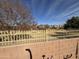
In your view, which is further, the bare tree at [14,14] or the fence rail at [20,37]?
the bare tree at [14,14]

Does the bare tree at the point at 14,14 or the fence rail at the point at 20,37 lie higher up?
the bare tree at the point at 14,14

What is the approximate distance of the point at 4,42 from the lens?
17.9 ft

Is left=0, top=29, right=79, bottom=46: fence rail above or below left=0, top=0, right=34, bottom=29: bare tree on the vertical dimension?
below

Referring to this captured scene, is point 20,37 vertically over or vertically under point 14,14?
under

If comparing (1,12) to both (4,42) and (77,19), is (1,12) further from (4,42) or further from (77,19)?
(77,19)

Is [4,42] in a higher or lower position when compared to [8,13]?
lower

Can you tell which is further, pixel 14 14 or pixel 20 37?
pixel 14 14

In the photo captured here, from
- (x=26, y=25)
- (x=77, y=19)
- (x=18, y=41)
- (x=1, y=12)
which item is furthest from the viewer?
(x=77, y=19)

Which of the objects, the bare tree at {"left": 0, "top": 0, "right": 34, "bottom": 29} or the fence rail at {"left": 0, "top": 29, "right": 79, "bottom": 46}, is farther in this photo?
the bare tree at {"left": 0, "top": 0, "right": 34, "bottom": 29}

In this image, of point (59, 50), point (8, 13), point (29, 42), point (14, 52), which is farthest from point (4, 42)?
point (8, 13)

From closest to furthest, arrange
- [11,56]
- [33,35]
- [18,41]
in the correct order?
[11,56]
[18,41]
[33,35]

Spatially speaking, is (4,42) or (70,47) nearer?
(4,42)

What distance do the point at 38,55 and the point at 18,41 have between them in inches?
38.2

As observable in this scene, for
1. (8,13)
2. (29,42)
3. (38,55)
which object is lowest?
(38,55)
